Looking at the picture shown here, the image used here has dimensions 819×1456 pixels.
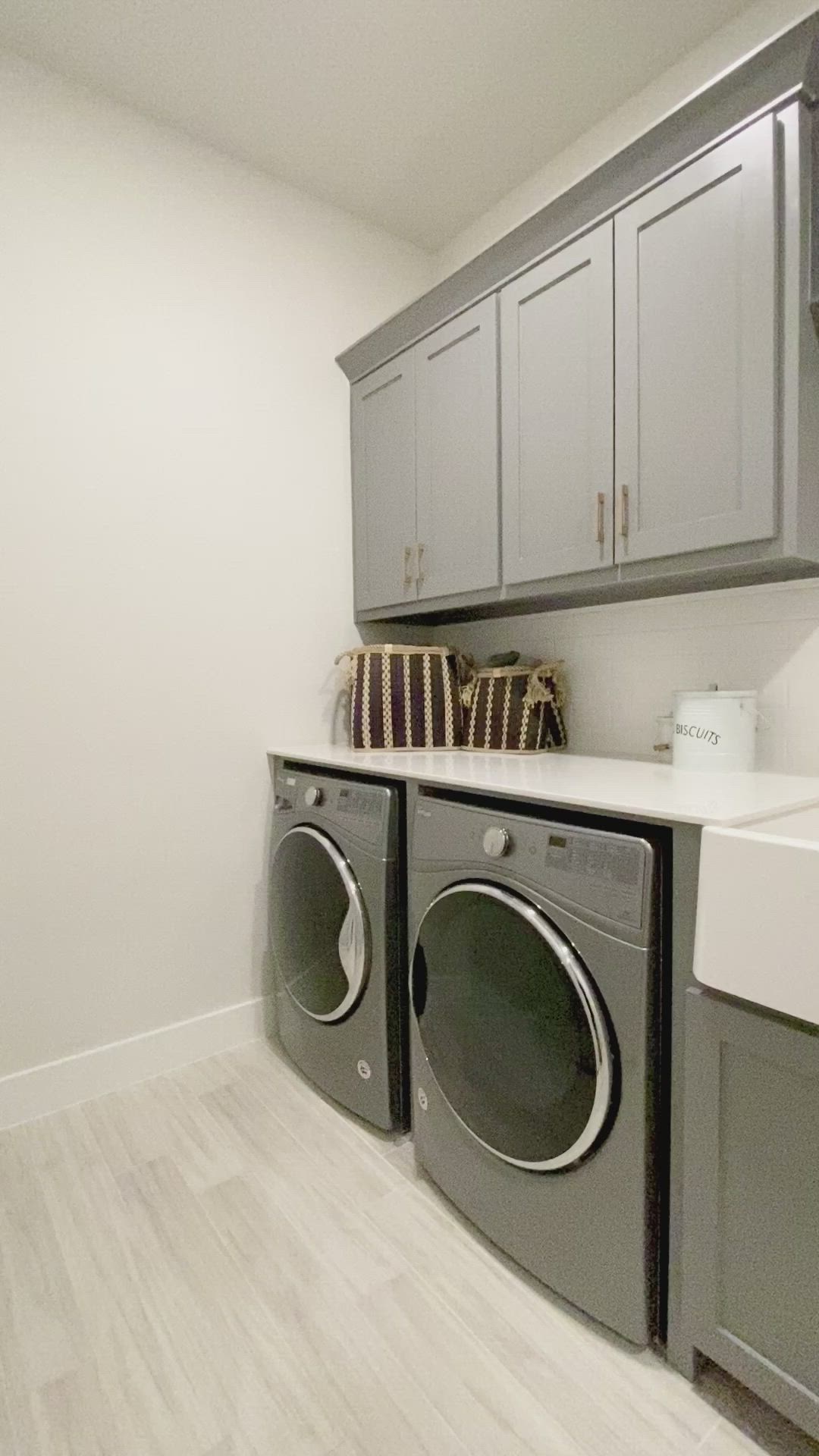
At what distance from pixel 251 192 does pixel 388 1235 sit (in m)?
2.76

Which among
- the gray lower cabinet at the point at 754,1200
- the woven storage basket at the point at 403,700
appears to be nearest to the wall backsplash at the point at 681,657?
the woven storage basket at the point at 403,700

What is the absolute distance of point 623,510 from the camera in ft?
4.70

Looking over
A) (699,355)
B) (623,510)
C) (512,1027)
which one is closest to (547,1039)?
(512,1027)

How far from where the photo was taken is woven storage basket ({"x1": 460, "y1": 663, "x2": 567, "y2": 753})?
185 centimetres

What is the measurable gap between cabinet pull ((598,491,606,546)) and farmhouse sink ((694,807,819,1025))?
30.7 inches

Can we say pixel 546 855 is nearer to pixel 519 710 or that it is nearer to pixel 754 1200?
pixel 754 1200

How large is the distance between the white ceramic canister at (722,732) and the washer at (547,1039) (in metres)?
0.47

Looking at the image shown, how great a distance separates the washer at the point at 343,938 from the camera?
1554 mm

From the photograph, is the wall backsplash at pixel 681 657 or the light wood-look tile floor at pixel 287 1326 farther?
the wall backsplash at pixel 681 657

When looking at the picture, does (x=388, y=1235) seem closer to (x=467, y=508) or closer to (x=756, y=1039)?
A: (x=756, y=1039)

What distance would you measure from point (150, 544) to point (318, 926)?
1151 millimetres

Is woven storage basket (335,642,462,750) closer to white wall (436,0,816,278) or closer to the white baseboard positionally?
the white baseboard

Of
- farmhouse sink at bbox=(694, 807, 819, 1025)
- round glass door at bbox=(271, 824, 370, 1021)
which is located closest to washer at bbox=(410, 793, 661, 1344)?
farmhouse sink at bbox=(694, 807, 819, 1025)

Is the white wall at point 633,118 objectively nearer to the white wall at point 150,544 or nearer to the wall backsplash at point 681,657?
the white wall at point 150,544
